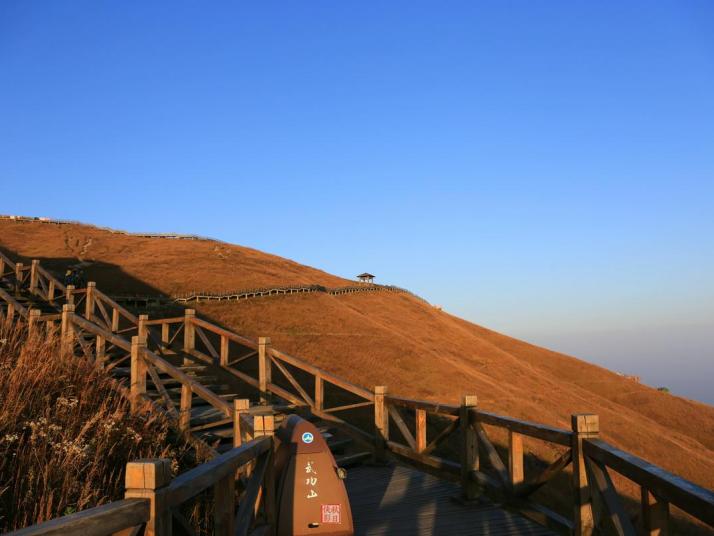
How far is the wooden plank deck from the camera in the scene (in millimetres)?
6291

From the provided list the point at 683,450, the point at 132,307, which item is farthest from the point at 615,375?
the point at 132,307

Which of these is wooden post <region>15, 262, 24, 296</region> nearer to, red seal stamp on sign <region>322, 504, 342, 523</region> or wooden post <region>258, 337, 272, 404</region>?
wooden post <region>258, 337, 272, 404</region>

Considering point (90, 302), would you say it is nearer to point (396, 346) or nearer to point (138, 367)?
point (138, 367)

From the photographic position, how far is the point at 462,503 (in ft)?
23.6

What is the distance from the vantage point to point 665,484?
359 cm

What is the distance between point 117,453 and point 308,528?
2.28 m

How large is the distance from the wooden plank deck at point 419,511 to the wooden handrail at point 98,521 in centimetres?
420

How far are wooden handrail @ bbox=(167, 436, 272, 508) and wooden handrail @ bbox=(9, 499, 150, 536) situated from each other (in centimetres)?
25

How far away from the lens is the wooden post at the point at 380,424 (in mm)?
9727

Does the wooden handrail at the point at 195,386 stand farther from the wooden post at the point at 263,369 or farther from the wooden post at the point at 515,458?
the wooden post at the point at 515,458

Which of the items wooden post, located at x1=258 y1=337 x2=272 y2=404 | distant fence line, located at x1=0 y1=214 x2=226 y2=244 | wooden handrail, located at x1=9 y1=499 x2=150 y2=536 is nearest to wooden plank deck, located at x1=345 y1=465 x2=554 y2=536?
wooden post, located at x1=258 y1=337 x2=272 y2=404

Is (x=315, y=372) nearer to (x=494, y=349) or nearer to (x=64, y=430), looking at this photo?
(x=64, y=430)

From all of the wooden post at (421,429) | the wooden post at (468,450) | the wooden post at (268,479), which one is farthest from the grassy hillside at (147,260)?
the wooden post at (268,479)

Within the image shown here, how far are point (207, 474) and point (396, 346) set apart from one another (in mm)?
19949
